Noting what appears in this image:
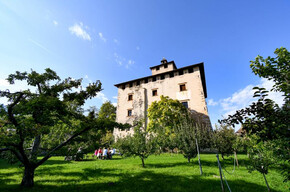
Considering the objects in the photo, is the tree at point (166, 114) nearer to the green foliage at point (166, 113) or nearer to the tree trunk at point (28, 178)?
the green foliage at point (166, 113)

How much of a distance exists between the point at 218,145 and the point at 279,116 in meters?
8.80

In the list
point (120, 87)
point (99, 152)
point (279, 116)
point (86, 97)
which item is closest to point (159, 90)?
point (120, 87)

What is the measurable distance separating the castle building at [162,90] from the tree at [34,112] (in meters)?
17.0

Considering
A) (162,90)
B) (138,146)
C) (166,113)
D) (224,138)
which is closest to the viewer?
(138,146)

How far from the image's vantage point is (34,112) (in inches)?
207

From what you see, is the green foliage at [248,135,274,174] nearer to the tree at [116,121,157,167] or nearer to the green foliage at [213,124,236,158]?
the green foliage at [213,124,236,158]

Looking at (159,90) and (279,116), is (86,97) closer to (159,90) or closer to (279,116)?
(279,116)

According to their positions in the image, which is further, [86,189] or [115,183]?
[115,183]

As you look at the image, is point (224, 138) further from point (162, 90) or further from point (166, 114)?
point (162, 90)

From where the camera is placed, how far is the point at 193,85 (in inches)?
922

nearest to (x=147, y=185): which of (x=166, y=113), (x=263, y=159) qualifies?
(x=263, y=159)

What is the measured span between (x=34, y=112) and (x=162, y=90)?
22.1 metres

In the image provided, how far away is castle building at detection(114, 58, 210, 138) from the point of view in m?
22.7

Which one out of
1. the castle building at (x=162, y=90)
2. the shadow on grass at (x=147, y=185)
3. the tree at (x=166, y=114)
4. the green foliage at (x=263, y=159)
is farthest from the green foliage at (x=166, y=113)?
the green foliage at (x=263, y=159)
